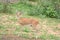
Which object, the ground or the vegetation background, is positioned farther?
the vegetation background

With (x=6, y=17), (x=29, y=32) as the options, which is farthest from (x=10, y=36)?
(x=6, y=17)

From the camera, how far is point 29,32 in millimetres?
8906

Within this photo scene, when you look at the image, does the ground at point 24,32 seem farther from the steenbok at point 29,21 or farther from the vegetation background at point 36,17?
the steenbok at point 29,21

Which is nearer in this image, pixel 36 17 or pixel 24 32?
pixel 24 32

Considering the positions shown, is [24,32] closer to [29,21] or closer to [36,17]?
[29,21]

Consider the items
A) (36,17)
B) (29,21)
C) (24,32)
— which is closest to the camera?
(24,32)

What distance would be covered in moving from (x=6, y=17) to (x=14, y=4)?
388cm

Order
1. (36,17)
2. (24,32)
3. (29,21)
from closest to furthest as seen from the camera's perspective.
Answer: (24,32), (29,21), (36,17)

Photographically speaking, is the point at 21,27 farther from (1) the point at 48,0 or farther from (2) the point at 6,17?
(1) the point at 48,0

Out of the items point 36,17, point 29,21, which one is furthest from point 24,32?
point 36,17

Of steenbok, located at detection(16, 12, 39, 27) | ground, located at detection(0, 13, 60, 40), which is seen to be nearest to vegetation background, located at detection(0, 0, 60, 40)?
ground, located at detection(0, 13, 60, 40)

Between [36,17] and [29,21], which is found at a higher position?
[29,21]

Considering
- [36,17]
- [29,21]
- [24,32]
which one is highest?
[29,21]

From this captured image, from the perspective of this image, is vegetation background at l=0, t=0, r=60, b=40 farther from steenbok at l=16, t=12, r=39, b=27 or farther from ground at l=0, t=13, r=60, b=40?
steenbok at l=16, t=12, r=39, b=27
